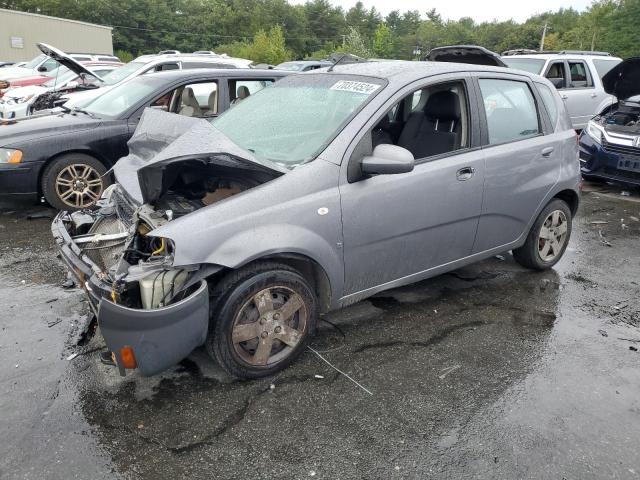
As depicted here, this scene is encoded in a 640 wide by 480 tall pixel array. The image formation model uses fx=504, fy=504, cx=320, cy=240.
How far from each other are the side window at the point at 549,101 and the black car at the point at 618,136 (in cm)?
381

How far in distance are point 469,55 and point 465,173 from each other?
2.28 m

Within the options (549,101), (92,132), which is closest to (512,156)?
(549,101)

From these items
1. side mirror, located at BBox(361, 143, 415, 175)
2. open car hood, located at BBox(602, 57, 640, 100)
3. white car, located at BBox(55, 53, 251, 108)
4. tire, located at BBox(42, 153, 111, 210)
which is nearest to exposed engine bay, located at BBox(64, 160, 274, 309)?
side mirror, located at BBox(361, 143, 415, 175)

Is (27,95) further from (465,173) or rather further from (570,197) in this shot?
(570,197)

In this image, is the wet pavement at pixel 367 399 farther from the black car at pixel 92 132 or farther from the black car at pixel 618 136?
the black car at pixel 618 136

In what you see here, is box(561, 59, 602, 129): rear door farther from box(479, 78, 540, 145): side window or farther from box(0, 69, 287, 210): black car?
box(479, 78, 540, 145): side window

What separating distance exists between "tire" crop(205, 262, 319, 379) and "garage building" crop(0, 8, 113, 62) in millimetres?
36944

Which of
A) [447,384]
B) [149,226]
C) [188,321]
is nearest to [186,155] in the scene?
[149,226]

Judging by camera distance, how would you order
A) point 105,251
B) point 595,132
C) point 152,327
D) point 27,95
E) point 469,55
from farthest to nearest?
point 27,95
point 595,132
point 469,55
point 105,251
point 152,327

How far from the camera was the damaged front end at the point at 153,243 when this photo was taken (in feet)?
8.21

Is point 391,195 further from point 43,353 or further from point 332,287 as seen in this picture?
point 43,353

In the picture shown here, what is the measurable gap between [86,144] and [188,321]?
4.07 m

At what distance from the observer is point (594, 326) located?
3.80 metres

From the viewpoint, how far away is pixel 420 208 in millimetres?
3393
